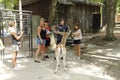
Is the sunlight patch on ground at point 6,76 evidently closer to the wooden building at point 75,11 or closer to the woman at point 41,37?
the woman at point 41,37

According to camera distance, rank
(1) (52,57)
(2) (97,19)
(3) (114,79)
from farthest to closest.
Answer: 1. (2) (97,19)
2. (1) (52,57)
3. (3) (114,79)

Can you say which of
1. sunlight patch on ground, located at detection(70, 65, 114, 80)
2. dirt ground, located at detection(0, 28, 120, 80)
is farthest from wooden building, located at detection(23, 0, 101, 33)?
sunlight patch on ground, located at detection(70, 65, 114, 80)

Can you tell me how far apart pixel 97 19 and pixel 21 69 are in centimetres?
1868

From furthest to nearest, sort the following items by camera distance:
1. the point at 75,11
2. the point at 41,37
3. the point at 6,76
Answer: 1. the point at 75,11
2. the point at 41,37
3. the point at 6,76

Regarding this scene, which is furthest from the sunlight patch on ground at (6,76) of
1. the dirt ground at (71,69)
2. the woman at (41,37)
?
the woman at (41,37)

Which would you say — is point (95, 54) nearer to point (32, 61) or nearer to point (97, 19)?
point (32, 61)

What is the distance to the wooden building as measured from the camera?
66.8 feet

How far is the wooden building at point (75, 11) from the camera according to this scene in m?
20.4

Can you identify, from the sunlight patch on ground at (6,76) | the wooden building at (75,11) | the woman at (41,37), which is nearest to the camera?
the sunlight patch on ground at (6,76)

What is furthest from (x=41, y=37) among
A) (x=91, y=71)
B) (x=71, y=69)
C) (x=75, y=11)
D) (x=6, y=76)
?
(x=75, y=11)

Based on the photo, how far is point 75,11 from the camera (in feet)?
75.7

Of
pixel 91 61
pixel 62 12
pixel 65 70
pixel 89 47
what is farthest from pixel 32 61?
pixel 62 12

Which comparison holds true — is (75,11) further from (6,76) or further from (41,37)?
(6,76)

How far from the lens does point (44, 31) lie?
10.3 meters
